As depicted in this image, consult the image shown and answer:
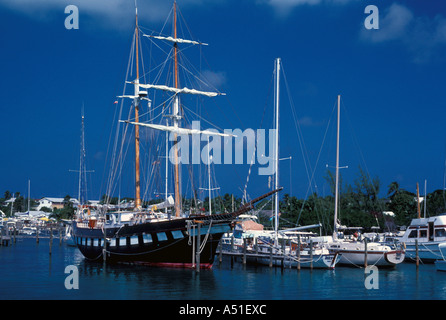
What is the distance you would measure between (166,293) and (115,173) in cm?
2763

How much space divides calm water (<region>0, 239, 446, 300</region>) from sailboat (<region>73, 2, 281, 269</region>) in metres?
1.65

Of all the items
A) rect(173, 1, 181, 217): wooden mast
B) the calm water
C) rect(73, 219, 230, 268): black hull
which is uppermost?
rect(173, 1, 181, 217): wooden mast

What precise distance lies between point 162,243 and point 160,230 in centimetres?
124

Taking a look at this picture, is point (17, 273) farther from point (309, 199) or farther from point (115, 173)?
point (309, 199)

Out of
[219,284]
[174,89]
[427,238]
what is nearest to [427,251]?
[427,238]

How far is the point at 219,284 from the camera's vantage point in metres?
36.8

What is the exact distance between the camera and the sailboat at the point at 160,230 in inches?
1761

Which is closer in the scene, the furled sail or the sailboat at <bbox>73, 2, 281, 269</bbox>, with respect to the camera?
the sailboat at <bbox>73, 2, 281, 269</bbox>

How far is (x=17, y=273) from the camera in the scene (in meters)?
44.2

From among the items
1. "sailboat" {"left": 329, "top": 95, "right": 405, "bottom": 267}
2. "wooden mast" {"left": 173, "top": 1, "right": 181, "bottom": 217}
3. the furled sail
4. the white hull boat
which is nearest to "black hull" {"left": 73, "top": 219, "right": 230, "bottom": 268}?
"wooden mast" {"left": 173, "top": 1, "right": 181, "bottom": 217}

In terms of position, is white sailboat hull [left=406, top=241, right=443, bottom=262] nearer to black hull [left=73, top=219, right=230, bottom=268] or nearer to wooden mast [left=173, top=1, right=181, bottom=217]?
black hull [left=73, top=219, right=230, bottom=268]

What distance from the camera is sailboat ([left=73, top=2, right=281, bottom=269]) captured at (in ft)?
147

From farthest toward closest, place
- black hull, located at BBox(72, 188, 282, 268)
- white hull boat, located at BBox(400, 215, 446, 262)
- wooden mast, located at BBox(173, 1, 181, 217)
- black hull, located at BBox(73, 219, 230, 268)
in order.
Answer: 1. white hull boat, located at BBox(400, 215, 446, 262)
2. wooden mast, located at BBox(173, 1, 181, 217)
3. black hull, located at BBox(73, 219, 230, 268)
4. black hull, located at BBox(72, 188, 282, 268)
